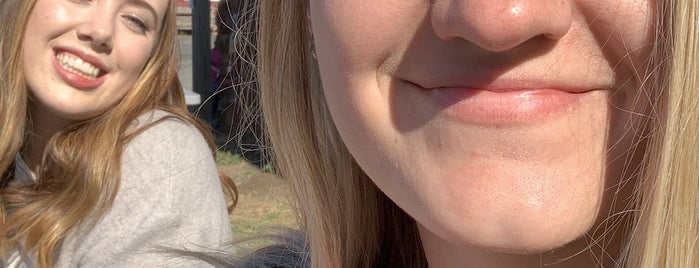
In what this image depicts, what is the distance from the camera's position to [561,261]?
0.95 m

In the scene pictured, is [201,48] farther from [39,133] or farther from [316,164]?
[316,164]

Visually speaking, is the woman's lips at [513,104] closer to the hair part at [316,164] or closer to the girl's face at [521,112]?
the girl's face at [521,112]

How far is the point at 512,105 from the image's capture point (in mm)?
780

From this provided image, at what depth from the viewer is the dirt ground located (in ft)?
16.1

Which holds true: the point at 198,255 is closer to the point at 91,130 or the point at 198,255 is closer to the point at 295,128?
the point at 295,128

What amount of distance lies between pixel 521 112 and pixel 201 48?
6.56 metres

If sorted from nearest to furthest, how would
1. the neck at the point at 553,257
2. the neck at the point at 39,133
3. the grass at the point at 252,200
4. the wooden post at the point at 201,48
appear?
the neck at the point at 553,257, the neck at the point at 39,133, the grass at the point at 252,200, the wooden post at the point at 201,48

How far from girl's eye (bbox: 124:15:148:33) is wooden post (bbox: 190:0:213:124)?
4.19 m

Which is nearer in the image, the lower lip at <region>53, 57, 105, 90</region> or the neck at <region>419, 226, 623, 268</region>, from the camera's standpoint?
the neck at <region>419, 226, 623, 268</region>

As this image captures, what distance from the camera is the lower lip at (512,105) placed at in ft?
2.53

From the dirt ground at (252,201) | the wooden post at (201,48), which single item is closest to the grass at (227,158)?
the dirt ground at (252,201)

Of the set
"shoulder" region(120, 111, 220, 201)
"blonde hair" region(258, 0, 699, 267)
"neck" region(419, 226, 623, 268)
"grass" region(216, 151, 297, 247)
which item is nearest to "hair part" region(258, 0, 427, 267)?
"blonde hair" region(258, 0, 699, 267)

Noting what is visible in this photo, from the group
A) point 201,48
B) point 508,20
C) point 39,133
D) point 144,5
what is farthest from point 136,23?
point 201,48

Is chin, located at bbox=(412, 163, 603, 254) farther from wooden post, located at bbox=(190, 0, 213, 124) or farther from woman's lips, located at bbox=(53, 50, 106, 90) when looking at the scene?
wooden post, located at bbox=(190, 0, 213, 124)
